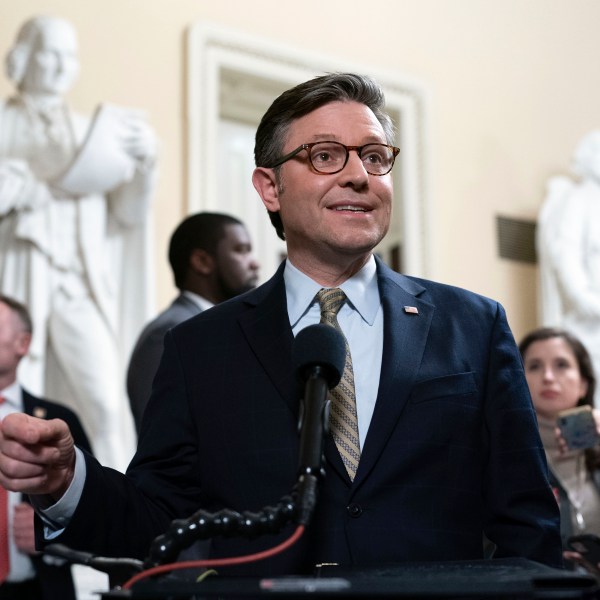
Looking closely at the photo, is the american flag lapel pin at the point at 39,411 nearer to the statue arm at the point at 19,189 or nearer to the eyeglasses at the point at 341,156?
the statue arm at the point at 19,189

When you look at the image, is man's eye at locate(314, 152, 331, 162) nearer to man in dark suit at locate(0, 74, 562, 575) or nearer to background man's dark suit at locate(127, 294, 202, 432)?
man in dark suit at locate(0, 74, 562, 575)

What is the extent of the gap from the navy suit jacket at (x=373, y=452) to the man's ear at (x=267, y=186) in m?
0.22

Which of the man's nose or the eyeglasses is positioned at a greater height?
the eyeglasses

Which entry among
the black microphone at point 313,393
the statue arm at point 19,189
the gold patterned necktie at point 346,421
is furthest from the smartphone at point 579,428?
the statue arm at point 19,189

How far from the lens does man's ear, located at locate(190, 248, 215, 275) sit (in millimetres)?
Answer: 3988

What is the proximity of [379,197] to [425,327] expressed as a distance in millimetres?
244

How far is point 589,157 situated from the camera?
8.45m

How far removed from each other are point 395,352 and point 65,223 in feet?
14.3

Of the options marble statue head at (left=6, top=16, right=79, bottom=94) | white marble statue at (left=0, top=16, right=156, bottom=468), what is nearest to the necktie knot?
white marble statue at (left=0, top=16, right=156, bottom=468)

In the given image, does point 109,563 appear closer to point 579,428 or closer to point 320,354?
point 320,354

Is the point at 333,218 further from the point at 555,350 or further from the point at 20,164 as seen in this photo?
the point at 20,164

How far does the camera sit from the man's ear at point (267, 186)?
228 cm

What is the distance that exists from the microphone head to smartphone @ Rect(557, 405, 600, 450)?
240 cm

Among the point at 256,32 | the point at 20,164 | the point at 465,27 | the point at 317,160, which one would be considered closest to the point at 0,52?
the point at 20,164
